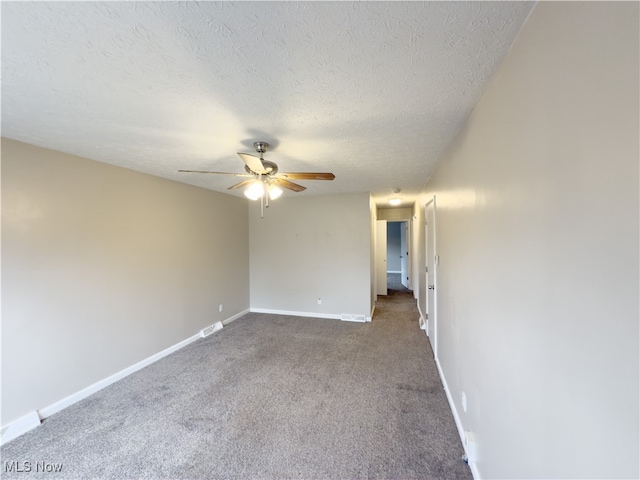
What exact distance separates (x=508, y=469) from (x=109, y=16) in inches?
99.2

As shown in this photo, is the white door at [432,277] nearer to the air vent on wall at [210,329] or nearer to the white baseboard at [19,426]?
the air vent on wall at [210,329]

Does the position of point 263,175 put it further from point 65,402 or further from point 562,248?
point 65,402

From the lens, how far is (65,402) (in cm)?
240

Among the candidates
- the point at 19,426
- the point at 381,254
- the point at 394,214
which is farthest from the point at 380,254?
the point at 19,426

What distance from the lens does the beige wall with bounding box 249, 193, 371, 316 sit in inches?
187

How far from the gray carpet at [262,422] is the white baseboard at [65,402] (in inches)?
2.6

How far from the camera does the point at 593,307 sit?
66 cm

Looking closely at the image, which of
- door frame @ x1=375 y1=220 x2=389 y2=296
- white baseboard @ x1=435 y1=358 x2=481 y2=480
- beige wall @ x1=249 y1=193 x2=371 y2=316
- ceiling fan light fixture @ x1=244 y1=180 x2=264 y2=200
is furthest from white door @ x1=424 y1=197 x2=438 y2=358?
door frame @ x1=375 y1=220 x2=389 y2=296

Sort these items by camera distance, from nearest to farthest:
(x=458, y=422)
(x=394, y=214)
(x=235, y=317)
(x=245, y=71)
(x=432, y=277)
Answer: (x=245, y=71), (x=458, y=422), (x=432, y=277), (x=235, y=317), (x=394, y=214)

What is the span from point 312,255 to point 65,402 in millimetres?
3625

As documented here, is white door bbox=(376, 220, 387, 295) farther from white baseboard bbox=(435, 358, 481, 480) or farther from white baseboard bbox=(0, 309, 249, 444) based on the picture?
white baseboard bbox=(0, 309, 249, 444)

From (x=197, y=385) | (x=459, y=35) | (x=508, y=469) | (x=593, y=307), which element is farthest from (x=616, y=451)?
(x=197, y=385)

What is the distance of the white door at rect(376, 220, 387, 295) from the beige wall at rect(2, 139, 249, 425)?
420 centimetres

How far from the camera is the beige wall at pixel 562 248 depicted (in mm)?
571
